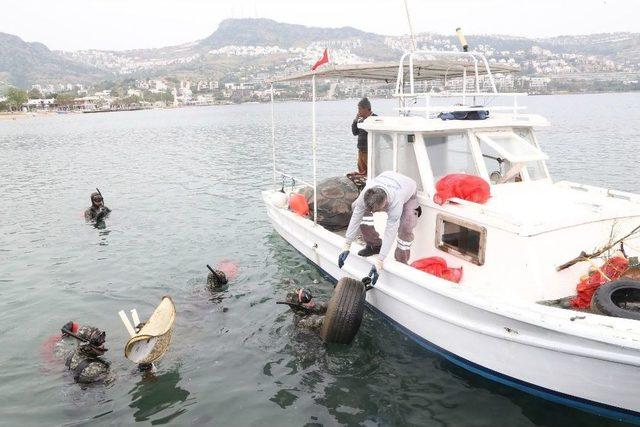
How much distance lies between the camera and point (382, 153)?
8.93 metres

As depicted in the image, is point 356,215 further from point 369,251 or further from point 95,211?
point 95,211

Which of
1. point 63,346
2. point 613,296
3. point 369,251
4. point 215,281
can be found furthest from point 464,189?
point 63,346

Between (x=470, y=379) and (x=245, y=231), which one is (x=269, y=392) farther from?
(x=245, y=231)

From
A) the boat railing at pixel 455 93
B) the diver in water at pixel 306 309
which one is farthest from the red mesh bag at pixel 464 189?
the diver in water at pixel 306 309

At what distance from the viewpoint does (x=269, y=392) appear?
22.8 feet

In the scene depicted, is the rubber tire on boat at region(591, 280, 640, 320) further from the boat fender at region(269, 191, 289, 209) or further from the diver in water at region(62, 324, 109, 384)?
the boat fender at region(269, 191, 289, 209)

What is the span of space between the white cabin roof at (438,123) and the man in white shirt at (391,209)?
905 mm

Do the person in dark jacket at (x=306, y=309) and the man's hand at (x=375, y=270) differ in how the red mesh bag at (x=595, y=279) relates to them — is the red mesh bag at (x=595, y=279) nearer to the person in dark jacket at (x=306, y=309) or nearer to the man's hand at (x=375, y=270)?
the man's hand at (x=375, y=270)

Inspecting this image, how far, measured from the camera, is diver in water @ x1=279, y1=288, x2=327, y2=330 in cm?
820

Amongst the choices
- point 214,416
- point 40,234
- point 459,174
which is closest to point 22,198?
point 40,234

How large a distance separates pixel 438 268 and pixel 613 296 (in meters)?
2.31

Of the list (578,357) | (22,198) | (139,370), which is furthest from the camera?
(22,198)

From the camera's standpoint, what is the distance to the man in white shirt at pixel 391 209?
7.25m

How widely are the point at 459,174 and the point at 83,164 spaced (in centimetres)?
3267
